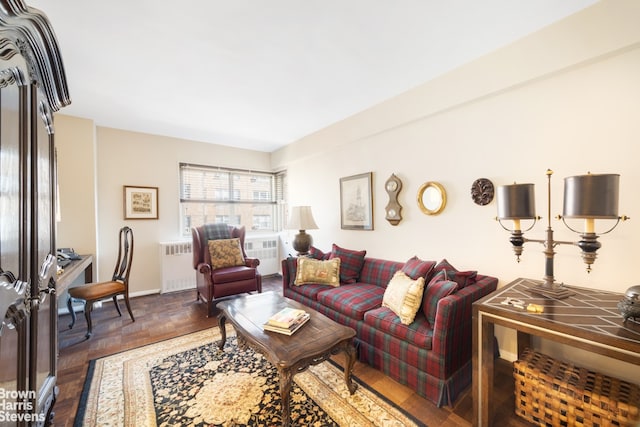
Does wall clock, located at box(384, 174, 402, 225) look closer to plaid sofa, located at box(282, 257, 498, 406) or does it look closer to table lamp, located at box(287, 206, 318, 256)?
plaid sofa, located at box(282, 257, 498, 406)

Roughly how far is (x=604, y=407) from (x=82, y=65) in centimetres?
462

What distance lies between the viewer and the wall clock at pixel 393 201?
3.13 metres

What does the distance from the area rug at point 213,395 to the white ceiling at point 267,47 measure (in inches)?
107

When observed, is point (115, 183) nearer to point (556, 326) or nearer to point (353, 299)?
point (353, 299)

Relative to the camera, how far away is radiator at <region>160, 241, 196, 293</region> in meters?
4.25

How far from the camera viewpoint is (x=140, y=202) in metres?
4.21

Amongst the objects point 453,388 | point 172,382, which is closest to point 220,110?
point 172,382

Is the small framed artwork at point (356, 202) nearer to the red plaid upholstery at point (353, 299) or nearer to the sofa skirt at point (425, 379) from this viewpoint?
the red plaid upholstery at point (353, 299)

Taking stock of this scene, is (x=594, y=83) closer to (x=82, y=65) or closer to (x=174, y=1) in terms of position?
(x=174, y=1)

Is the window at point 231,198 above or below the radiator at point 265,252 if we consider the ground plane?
above

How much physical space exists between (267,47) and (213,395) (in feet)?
Result: 9.10

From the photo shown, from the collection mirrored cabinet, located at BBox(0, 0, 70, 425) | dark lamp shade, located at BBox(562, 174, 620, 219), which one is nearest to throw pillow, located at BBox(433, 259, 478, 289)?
dark lamp shade, located at BBox(562, 174, 620, 219)

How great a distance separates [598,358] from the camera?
72.3 inches

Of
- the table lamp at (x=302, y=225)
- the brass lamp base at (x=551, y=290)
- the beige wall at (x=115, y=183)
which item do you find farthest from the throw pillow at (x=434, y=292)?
the beige wall at (x=115, y=183)
